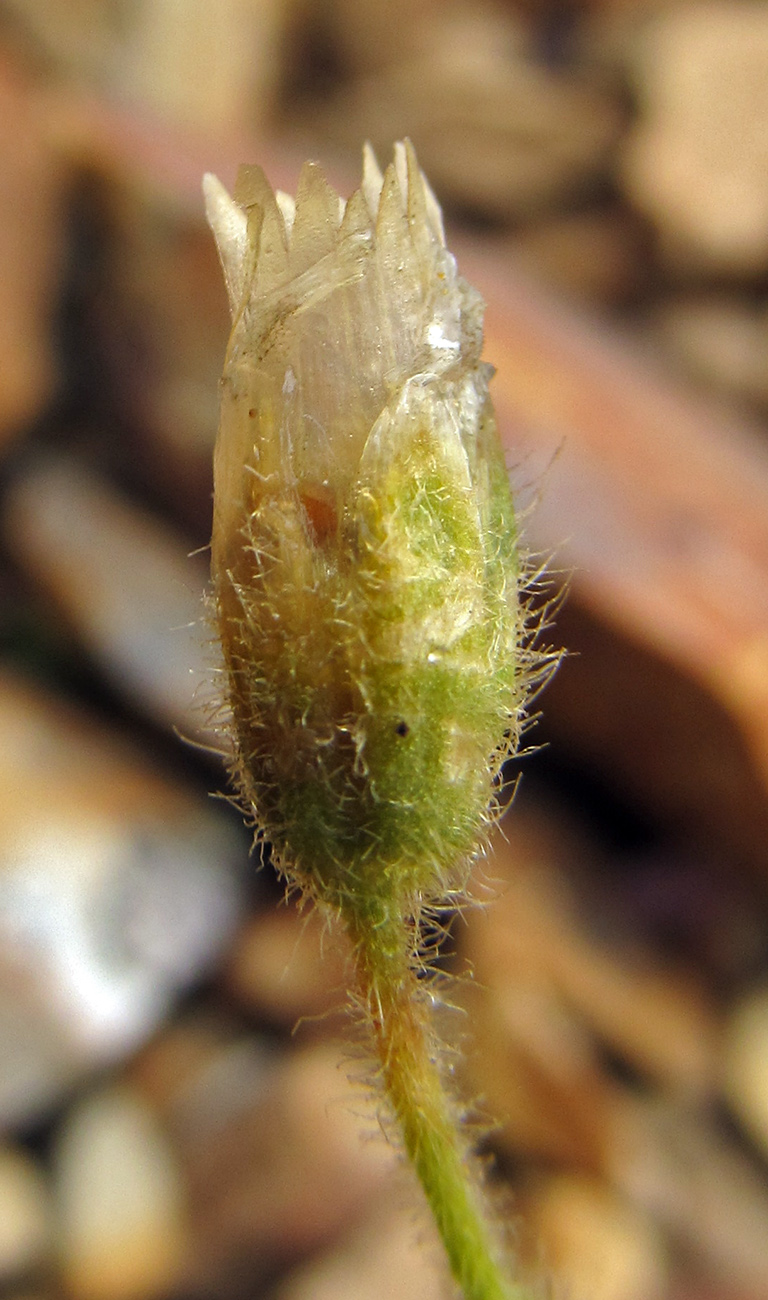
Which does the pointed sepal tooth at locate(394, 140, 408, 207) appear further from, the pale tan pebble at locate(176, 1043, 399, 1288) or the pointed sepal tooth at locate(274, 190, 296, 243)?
the pale tan pebble at locate(176, 1043, 399, 1288)

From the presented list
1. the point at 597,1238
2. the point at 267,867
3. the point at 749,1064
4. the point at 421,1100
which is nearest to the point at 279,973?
the point at 267,867

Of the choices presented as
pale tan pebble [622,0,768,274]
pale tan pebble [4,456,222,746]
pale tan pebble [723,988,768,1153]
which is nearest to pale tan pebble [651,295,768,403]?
pale tan pebble [622,0,768,274]

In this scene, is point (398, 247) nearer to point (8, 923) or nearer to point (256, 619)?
point (256, 619)

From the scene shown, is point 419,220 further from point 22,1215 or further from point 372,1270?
point 22,1215

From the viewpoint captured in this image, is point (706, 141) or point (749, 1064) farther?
point (706, 141)

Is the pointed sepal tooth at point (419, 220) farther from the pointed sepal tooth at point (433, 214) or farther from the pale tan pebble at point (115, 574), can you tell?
the pale tan pebble at point (115, 574)

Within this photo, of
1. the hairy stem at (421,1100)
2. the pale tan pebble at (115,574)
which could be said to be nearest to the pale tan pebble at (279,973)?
the pale tan pebble at (115,574)

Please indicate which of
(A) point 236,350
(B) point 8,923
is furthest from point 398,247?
(B) point 8,923
